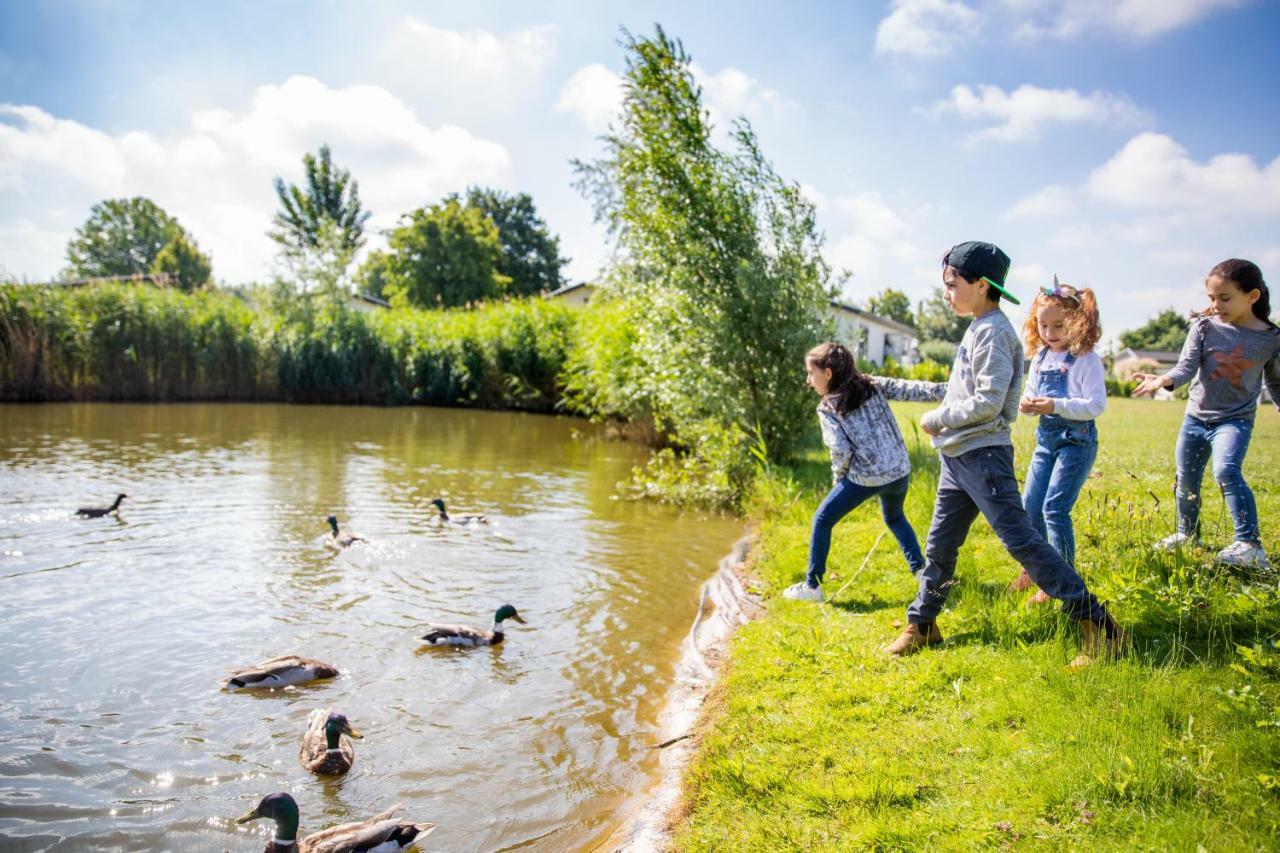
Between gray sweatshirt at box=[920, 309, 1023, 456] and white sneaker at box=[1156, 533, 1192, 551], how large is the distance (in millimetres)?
1731

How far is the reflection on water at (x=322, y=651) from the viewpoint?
421 cm

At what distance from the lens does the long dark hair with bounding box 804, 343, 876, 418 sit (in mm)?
6398

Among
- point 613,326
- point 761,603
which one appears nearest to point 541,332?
point 613,326

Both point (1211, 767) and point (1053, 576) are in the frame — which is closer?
point (1211, 767)

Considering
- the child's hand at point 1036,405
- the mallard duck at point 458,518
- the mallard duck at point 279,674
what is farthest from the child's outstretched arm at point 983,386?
the mallard duck at point 458,518

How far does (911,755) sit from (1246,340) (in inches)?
156

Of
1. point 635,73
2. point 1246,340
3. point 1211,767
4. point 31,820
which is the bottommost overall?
point 31,820

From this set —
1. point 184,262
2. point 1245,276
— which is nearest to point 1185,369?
point 1245,276

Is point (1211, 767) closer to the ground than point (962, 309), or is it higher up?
closer to the ground

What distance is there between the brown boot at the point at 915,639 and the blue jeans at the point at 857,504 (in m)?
1.52

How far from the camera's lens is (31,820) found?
3.93 metres

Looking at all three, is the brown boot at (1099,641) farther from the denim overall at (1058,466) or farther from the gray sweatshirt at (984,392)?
the gray sweatshirt at (984,392)

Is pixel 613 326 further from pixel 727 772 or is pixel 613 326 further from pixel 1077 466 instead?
pixel 727 772

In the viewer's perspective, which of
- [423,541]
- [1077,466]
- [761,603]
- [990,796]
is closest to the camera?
[990,796]
